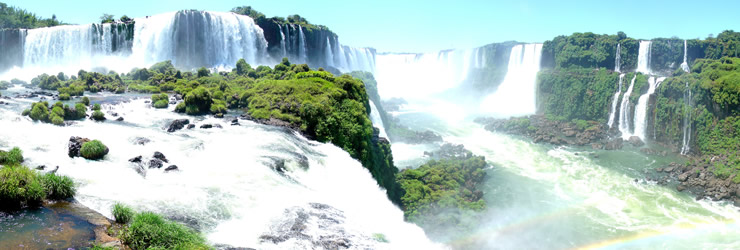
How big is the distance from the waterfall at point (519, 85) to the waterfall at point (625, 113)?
18.9 metres

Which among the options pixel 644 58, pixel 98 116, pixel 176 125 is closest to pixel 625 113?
pixel 644 58

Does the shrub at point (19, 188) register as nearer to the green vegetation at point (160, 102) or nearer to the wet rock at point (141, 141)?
the wet rock at point (141, 141)

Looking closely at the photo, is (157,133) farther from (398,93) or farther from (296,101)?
(398,93)

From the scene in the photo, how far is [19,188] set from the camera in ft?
29.8

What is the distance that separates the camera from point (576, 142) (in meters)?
46.4

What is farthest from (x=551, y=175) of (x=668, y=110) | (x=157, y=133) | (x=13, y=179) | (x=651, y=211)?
(x=13, y=179)

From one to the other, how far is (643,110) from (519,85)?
2835cm

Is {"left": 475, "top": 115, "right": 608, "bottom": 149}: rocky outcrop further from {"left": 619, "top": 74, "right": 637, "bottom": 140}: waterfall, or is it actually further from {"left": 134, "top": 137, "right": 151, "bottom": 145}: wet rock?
{"left": 134, "top": 137, "right": 151, "bottom": 145}: wet rock

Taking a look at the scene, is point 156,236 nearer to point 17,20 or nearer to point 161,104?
point 161,104

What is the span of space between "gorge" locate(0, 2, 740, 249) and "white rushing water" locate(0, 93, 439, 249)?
7 cm

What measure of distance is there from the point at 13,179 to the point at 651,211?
105 ft

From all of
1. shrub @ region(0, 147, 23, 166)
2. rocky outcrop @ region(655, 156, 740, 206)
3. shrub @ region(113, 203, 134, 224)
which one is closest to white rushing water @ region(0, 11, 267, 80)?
shrub @ region(0, 147, 23, 166)

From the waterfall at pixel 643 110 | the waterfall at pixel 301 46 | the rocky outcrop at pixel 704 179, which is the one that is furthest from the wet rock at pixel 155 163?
the waterfall at pixel 301 46

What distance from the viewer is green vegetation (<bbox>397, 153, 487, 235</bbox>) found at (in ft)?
75.5
